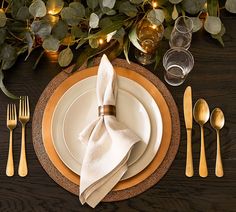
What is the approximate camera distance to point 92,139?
0.77 meters

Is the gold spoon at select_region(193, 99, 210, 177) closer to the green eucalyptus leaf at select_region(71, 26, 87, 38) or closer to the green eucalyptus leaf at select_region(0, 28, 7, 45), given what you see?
the green eucalyptus leaf at select_region(71, 26, 87, 38)

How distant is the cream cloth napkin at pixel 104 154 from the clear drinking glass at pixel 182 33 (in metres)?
0.19

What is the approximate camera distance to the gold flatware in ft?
2.56

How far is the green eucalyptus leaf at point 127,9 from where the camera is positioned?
83 centimetres

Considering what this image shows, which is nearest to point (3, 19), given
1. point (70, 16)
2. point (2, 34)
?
point (2, 34)

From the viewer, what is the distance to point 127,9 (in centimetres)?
83

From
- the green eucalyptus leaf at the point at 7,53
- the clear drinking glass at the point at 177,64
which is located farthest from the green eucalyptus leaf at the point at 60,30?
the clear drinking glass at the point at 177,64

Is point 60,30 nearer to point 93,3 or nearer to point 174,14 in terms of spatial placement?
point 93,3

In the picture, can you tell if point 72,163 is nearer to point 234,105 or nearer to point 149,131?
point 149,131

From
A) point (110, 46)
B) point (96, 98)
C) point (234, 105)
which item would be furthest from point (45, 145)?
point (234, 105)

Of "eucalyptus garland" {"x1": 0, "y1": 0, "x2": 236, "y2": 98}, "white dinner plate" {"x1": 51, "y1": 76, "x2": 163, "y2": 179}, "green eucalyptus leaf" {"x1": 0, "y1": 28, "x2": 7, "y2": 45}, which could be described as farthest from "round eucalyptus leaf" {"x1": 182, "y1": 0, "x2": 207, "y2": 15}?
"green eucalyptus leaf" {"x1": 0, "y1": 28, "x2": 7, "y2": 45}

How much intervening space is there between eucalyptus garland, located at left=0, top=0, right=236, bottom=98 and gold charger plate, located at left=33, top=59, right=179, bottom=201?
0.13 feet

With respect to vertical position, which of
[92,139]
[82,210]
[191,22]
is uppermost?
[191,22]

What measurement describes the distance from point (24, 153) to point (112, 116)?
0.21 metres
